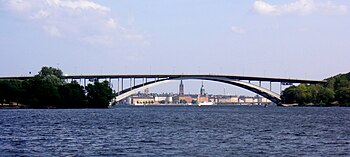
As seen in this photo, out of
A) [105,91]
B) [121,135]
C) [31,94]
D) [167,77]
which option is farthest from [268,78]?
[121,135]

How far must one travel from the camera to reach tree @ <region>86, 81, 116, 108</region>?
97.3 m

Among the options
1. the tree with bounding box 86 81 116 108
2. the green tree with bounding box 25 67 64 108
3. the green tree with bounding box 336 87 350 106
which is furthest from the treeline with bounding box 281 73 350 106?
the green tree with bounding box 25 67 64 108

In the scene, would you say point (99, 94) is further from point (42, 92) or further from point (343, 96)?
point (343, 96)

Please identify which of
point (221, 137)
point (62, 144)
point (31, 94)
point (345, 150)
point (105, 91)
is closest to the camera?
point (345, 150)

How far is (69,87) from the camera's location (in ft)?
307

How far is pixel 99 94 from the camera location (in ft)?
324

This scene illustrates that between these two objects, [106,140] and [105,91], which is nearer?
[106,140]

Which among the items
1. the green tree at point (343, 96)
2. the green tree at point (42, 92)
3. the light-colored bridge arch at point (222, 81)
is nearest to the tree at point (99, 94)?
the green tree at point (42, 92)

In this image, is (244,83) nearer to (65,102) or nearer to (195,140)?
(65,102)

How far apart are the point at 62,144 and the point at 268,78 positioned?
373 feet

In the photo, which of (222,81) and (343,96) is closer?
(343,96)

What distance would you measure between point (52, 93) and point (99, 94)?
9.67 metres

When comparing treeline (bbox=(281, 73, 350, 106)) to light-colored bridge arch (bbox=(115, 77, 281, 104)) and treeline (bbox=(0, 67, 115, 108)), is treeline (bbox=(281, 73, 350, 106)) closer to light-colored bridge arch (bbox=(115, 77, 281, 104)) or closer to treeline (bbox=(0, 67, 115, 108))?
light-colored bridge arch (bbox=(115, 77, 281, 104))

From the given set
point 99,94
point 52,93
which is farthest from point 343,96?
point 52,93
